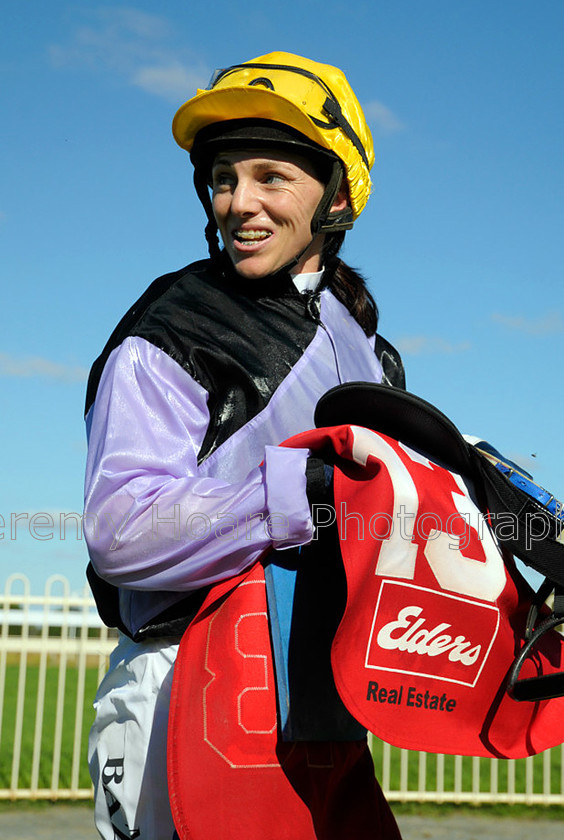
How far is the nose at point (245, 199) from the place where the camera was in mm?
2328

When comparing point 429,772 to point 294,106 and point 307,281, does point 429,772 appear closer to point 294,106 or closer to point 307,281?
point 307,281

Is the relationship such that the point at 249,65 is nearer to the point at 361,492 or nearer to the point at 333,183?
the point at 333,183

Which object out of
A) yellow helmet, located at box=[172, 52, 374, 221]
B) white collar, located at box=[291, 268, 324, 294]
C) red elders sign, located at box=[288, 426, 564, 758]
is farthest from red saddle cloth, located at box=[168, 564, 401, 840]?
yellow helmet, located at box=[172, 52, 374, 221]

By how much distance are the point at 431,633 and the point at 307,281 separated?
3.53ft

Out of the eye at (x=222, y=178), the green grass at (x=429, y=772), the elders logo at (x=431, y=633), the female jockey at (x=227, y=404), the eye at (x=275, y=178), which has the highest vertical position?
the eye at (x=222, y=178)

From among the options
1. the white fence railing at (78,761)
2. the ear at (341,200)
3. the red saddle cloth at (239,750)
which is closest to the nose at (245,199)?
the ear at (341,200)

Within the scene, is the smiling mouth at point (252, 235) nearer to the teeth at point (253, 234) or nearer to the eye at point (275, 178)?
the teeth at point (253, 234)

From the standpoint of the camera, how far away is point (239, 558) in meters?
1.99

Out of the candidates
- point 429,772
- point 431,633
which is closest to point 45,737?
point 429,772

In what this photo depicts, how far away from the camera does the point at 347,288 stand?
2.67 meters

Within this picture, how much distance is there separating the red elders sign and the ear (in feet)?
2.76

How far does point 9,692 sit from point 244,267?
1402 cm

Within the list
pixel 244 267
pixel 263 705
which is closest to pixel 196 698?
pixel 263 705

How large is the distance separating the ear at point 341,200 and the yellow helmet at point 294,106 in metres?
0.02
